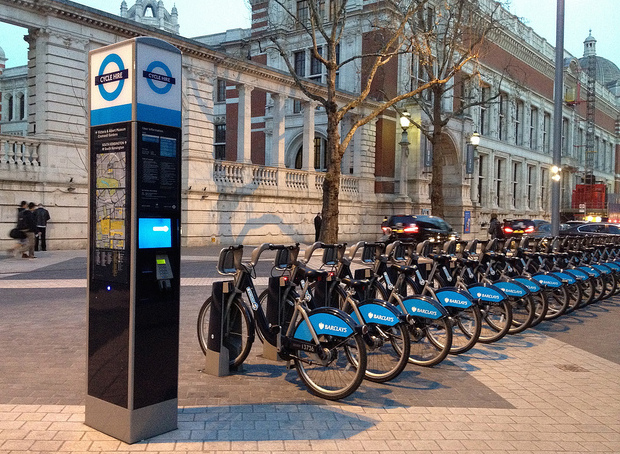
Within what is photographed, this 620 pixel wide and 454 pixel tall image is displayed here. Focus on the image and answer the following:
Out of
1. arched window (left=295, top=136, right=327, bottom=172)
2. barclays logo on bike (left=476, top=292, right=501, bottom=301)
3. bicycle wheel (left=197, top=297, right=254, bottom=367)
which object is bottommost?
bicycle wheel (left=197, top=297, right=254, bottom=367)

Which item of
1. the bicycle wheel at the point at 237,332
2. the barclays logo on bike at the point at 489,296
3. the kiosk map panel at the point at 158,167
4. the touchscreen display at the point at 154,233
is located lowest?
the bicycle wheel at the point at 237,332

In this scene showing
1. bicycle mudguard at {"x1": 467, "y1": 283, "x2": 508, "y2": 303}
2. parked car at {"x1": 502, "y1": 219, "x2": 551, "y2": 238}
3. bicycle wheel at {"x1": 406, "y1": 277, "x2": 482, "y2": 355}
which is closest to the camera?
bicycle wheel at {"x1": 406, "y1": 277, "x2": 482, "y2": 355}

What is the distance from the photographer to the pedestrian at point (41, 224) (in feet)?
63.0

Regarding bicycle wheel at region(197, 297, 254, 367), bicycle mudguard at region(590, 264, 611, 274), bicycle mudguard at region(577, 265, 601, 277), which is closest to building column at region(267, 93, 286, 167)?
bicycle mudguard at region(590, 264, 611, 274)

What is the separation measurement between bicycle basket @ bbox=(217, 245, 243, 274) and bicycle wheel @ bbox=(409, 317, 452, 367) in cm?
197

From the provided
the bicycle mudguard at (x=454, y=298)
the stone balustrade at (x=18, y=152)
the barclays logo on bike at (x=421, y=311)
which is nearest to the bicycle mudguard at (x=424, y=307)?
the barclays logo on bike at (x=421, y=311)

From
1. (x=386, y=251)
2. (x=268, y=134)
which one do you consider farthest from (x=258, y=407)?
(x=268, y=134)

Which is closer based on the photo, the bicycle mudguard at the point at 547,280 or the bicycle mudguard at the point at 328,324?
the bicycle mudguard at the point at 328,324

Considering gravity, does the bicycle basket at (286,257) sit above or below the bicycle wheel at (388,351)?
above

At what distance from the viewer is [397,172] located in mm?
36125

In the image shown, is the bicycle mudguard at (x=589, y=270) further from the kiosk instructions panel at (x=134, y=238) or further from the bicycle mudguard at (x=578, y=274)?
the kiosk instructions panel at (x=134, y=238)

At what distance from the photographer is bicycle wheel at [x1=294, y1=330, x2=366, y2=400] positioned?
5.20 meters

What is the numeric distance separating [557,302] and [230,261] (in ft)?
20.6

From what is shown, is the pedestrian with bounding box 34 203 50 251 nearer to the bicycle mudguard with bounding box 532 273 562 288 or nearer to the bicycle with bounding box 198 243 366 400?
the bicycle with bounding box 198 243 366 400
